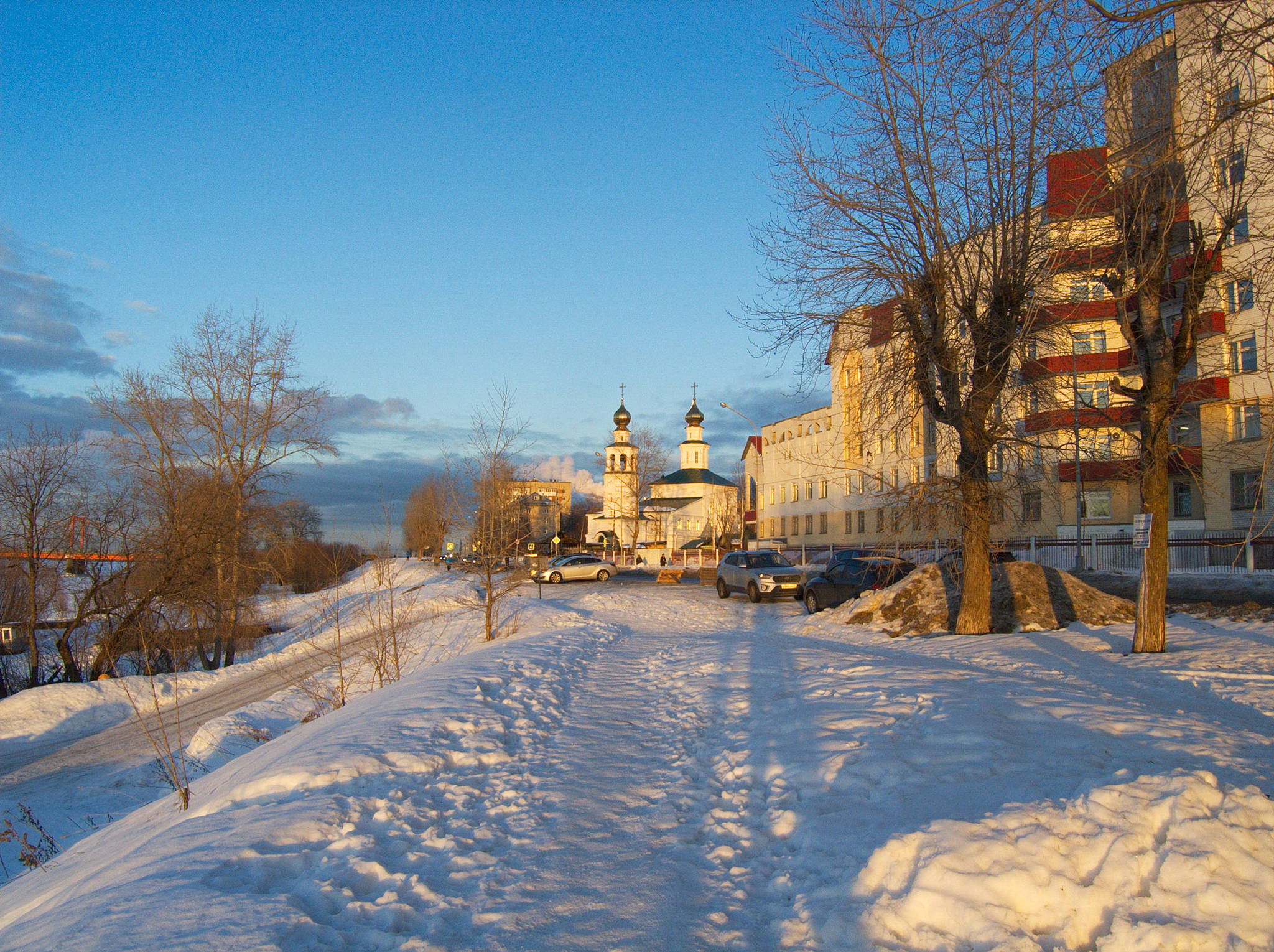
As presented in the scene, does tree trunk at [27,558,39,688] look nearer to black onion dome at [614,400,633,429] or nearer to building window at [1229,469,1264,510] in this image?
building window at [1229,469,1264,510]

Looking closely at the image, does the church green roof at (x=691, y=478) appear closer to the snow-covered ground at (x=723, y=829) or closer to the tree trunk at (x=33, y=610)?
the tree trunk at (x=33, y=610)

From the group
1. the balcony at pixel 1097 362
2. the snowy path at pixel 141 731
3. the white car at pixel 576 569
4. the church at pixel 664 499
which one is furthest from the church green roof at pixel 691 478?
the snowy path at pixel 141 731

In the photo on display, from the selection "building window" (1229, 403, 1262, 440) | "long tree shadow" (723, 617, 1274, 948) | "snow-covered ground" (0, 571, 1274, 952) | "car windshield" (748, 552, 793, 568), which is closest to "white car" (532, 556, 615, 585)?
"car windshield" (748, 552, 793, 568)

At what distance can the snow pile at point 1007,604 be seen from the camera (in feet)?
52.0

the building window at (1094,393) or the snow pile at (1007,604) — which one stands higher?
the building window at (1094,393)

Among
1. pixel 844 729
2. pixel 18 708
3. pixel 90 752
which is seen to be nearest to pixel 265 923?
pixel 844 729

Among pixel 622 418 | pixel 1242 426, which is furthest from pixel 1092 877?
pixel 622 418

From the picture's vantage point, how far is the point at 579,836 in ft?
17.6

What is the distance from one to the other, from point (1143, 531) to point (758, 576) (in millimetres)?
14226

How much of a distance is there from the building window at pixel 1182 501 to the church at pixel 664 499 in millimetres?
52358

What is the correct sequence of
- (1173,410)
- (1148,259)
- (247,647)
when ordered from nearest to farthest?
(1148,259), (1173,410), (247,647)

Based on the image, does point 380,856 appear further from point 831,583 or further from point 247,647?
point 247,647

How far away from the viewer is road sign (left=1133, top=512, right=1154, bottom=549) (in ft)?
38.4

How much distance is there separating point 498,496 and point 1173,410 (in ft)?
42.4
